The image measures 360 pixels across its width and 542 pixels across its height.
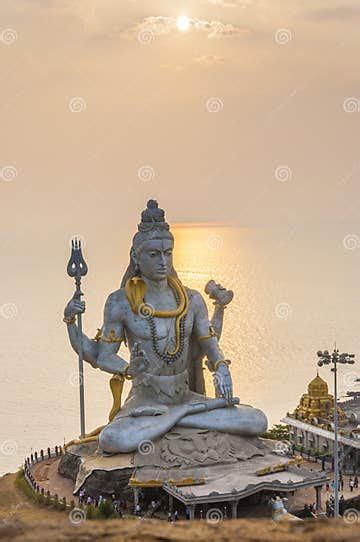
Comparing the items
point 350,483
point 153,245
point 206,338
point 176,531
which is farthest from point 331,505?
point 176,531

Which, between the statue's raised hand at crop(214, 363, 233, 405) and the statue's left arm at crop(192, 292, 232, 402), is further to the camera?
the statue's left arm at crop(192, 292, 232, 402)

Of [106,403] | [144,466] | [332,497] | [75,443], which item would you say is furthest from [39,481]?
[106,403]

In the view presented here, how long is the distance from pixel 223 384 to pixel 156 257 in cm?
228

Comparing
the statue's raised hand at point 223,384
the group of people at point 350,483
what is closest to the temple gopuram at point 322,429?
the group of people at point 350,483

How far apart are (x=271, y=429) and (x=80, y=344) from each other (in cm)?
747

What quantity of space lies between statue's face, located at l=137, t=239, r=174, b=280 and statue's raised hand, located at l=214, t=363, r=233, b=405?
1.76 metres

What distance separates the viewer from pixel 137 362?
1300 cm

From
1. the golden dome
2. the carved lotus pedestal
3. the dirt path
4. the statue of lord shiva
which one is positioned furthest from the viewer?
Result: the golden dome

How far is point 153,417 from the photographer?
13336 mm

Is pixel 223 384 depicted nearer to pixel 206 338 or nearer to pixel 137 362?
pixel 206 338

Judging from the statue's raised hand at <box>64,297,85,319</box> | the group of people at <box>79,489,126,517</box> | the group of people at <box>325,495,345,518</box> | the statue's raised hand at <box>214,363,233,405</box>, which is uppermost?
the statue's raised hand at <box>64,297,85,319</box>

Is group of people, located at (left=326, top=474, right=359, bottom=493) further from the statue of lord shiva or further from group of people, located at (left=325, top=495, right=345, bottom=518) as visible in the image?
the statue of lord shiva

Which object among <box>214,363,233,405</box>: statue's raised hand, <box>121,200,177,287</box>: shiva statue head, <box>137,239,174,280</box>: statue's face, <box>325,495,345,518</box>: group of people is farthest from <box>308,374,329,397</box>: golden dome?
<box>137,239,174,280</box>: statue's face

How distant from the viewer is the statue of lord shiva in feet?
44.7
